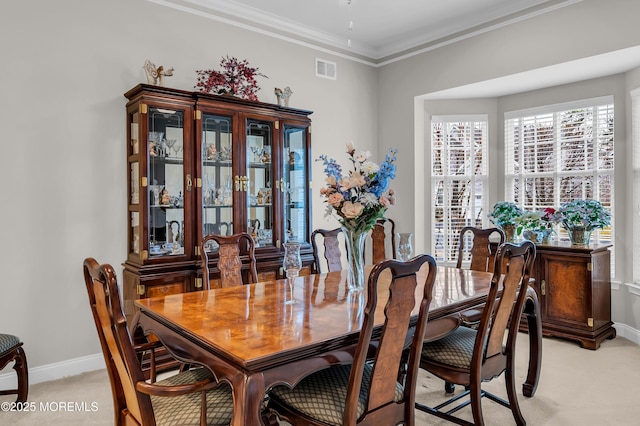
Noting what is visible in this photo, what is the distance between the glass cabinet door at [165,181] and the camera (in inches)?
131

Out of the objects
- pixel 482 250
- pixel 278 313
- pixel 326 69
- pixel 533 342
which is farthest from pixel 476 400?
pixel 326 69

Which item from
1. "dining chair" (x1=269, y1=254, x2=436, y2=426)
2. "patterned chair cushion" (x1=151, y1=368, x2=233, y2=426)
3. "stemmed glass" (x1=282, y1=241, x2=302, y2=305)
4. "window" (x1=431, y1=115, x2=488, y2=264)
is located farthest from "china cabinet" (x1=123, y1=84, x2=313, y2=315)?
"window" (x1=431, y1=115, x2=488, y2=264)

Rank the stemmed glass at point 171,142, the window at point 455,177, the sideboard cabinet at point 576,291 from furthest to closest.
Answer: the window at point 455,177
the sideboard cabinet at point 576,291
the stemmed glass at point 171,142

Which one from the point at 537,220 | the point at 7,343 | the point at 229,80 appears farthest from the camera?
the point at 537,220

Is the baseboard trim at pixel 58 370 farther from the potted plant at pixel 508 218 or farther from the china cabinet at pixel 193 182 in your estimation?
the potted plant at pixel 508 218

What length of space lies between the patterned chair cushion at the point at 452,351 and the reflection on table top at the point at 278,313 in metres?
0.27

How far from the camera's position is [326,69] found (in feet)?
16.3

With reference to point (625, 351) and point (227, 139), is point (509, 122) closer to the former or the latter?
point (625, 351)

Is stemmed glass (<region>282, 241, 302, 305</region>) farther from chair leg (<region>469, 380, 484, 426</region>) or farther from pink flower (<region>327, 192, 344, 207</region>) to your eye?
chair leg (<region>469, 380, 484, 426</region>)

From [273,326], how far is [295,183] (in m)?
2.58

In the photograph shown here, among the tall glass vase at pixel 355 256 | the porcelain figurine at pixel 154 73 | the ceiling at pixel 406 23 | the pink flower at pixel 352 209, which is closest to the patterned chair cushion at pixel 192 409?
the tall glass vase at pixel 355 256

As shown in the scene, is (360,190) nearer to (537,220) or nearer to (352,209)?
(352,209)

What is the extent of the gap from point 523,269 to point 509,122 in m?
3.25

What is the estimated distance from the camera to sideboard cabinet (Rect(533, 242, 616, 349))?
12.5 ft
